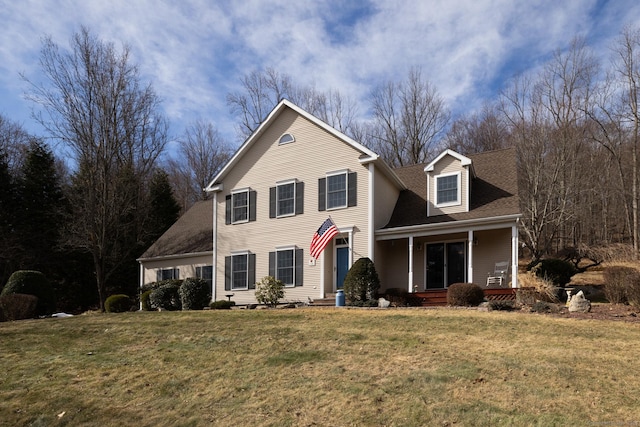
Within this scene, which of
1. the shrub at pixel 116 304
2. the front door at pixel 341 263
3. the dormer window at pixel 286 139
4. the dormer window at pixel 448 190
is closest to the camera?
the dormer window at pixel 448 190

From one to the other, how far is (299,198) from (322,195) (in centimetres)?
106

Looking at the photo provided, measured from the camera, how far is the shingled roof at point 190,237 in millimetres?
24953

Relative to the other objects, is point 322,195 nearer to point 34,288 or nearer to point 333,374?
point 34,288

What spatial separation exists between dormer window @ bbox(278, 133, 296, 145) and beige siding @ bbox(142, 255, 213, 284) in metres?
6.39

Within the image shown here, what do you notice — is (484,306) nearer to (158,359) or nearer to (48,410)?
(158,359)

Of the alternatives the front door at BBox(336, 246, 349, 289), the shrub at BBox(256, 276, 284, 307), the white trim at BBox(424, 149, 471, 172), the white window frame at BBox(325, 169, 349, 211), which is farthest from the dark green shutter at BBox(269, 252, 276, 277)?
the white trim at BBox(424, 149, 471, 172)

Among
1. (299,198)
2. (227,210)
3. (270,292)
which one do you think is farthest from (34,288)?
(299,198)

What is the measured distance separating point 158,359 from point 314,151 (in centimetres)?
1205

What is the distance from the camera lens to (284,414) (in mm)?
6855

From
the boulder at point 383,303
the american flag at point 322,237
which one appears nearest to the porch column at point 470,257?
the boulder at point 383,303

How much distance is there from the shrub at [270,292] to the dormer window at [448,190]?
6.41 m

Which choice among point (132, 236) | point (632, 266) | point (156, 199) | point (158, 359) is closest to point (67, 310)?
point (132, 236)

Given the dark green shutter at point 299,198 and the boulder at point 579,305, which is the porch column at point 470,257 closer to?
the boulder at point 579,305

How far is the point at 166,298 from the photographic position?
61.9 feet
